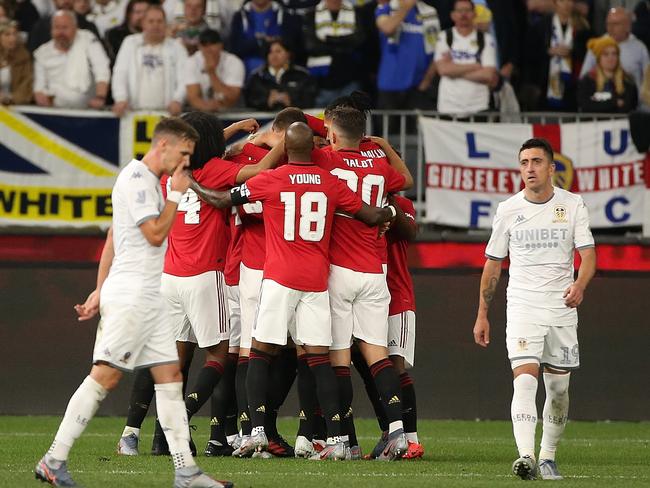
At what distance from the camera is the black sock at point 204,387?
10055mm

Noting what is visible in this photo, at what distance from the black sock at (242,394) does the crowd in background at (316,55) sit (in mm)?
5173

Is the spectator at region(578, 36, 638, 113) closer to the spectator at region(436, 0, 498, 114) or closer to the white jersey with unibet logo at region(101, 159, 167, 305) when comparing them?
the spectator at region(436, 0, 498, 114)

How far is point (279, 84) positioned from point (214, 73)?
83cm

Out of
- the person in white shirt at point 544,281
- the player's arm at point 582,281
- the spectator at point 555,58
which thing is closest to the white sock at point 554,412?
the person in white shirt at point 544,281

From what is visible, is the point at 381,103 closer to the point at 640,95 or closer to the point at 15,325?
the point at 640,95

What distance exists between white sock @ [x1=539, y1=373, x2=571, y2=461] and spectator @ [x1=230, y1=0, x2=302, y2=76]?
769 centimetres

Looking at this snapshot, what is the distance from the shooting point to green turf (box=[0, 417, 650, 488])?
8445mm

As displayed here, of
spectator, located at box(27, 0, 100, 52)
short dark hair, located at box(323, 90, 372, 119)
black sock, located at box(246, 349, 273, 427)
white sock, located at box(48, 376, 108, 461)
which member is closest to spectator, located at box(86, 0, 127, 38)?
spectator, located at box(27, 0, 100, 52)

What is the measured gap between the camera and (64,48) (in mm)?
15461

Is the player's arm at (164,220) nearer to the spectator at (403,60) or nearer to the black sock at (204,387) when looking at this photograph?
the black sock at (204,387)

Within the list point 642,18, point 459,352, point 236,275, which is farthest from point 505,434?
point 642,18

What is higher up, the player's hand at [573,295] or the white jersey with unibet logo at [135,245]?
the white jersey with unibet logo at [135,245]

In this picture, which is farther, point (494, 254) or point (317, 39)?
point (317, 39)

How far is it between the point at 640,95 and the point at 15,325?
717 centimetres
